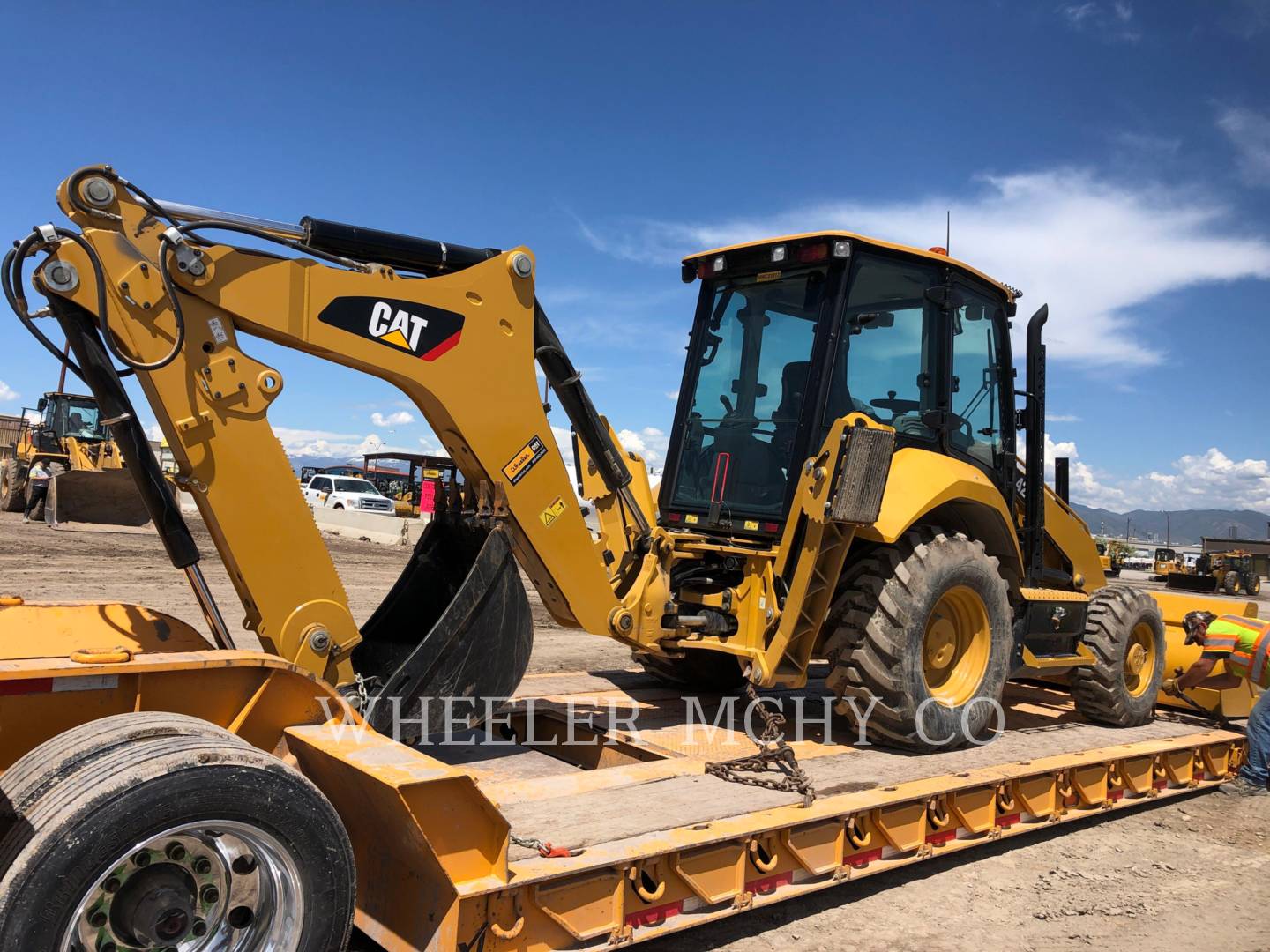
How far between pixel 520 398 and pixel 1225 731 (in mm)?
5846

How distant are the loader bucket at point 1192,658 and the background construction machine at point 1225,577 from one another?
29330 millimetres

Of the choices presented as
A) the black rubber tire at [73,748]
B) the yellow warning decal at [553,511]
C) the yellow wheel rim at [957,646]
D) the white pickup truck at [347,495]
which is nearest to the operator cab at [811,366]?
the yellow wheel rim at [957,646]

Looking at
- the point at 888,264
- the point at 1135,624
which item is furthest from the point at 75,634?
the point at 1135,624

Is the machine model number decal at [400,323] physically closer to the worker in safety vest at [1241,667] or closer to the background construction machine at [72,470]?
the worker in safety vest at [1241,667]

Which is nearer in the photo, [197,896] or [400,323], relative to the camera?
[197,896]

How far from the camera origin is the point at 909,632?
5293mm

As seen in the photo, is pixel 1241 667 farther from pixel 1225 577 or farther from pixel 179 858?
pixel 1225 577

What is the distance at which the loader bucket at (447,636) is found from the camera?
13.2 feet

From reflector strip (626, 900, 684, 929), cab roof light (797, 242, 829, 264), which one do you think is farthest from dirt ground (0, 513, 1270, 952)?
cab roof light (797, 242, 829, 264)

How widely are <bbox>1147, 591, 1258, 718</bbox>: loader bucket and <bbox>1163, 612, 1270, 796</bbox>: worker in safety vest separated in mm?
270

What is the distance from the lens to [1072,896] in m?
4.64

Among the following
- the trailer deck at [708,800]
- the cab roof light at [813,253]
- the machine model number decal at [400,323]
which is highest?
the cab roof light at [813,253]

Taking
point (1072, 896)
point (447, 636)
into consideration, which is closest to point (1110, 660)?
point (1072, 896)

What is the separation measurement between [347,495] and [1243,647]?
2559cm
